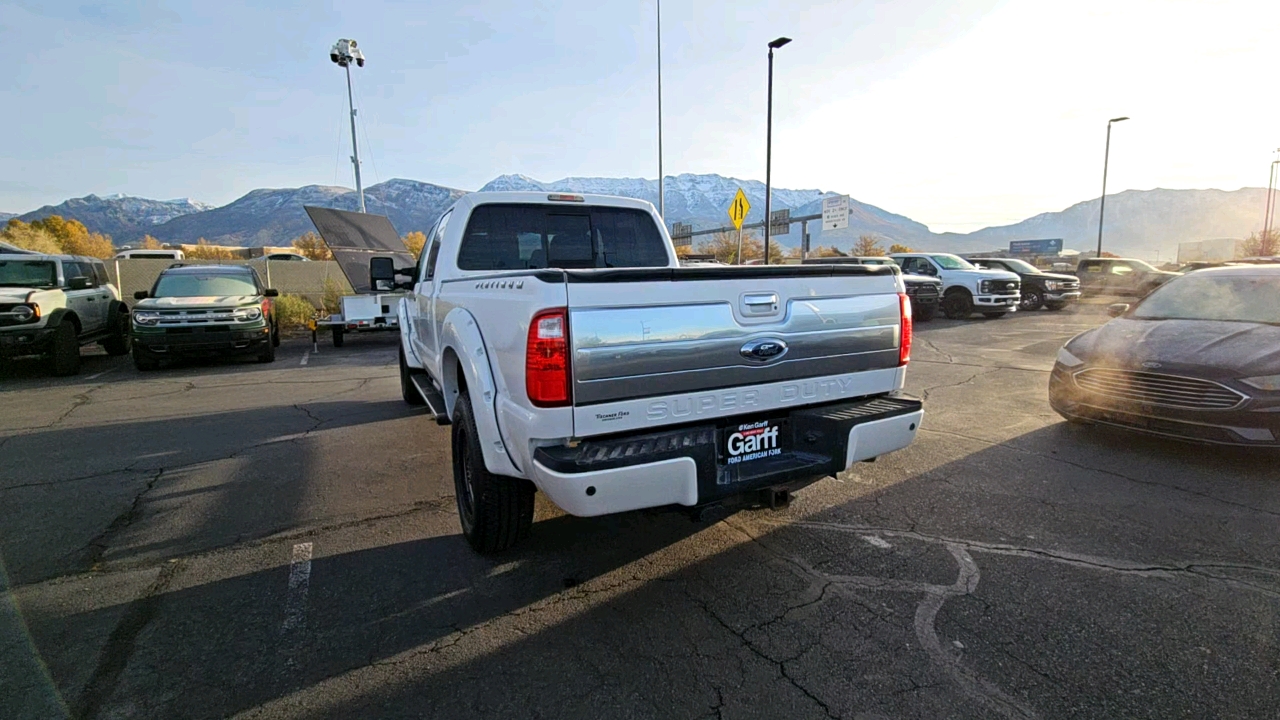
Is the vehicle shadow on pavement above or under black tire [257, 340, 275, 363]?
under

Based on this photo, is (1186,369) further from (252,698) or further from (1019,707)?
(252,698)

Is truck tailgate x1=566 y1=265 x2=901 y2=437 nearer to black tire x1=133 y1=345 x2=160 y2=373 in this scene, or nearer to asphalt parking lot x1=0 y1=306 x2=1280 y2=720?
asphalt parking lot x1=0 y1=306 x2=1280 y2=720

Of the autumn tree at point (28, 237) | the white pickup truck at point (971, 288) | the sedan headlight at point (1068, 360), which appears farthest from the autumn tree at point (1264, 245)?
the autumn tree at point (28, 237)

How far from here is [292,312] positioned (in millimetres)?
16406

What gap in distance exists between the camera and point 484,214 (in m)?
4.67

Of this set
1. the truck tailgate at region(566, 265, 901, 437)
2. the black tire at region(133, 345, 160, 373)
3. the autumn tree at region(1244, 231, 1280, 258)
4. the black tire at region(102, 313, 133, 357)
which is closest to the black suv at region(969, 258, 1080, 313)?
the truck tailgate at region(566, 265, 901, 437)

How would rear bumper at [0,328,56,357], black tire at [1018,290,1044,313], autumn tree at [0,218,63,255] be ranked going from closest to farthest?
rear bumper at [0,328,56,357]
black tire at [1018,290,1044,313]
autumn tree at [0,218,63,255]

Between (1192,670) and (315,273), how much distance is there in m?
22.2

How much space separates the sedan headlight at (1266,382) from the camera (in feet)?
14.3

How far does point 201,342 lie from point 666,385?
10.3 m

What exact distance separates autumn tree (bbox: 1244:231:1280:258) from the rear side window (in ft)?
166

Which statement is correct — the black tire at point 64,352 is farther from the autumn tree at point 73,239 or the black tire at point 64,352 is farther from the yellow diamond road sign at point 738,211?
the autumn tree at point 73,239

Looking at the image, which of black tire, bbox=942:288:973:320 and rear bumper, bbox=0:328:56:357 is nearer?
rear bumper, bbox=0:328:56:357

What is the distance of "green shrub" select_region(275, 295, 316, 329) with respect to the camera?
53.3 feet
